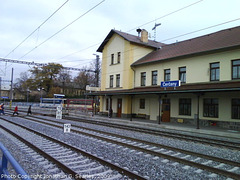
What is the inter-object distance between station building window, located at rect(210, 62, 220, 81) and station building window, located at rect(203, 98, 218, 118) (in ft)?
6.18

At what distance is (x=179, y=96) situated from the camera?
789 inches

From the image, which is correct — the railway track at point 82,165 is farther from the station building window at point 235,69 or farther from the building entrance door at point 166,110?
the building entrance door at point 166,110

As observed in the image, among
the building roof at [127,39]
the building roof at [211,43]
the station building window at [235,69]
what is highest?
the building roof at [127,39]

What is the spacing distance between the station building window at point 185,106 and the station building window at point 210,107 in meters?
1.46

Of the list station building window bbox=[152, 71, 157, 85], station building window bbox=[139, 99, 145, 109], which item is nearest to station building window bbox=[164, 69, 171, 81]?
station building window bbox=[152, 71, 157, 85]

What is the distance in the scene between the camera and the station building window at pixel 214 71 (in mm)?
17688

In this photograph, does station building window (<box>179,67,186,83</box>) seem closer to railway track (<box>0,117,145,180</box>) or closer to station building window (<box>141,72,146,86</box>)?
station building window (<box>141,72,146,86</box>)

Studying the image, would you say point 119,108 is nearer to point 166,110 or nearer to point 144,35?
point 166,110

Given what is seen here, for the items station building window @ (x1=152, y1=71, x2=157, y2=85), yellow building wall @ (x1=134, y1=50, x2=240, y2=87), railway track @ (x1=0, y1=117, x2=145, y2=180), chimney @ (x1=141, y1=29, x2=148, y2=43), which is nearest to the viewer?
railway track @ (x1=0, y1=117, x2=145, y2=180)

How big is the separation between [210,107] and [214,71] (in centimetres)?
320

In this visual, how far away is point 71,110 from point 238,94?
24.4 metres

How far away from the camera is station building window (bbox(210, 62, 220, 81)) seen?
17.7 metres

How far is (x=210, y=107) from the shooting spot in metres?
17.7

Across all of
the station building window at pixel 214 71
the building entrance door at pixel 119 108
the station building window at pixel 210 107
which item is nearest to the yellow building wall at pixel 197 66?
the station building window at pixel 214 71
